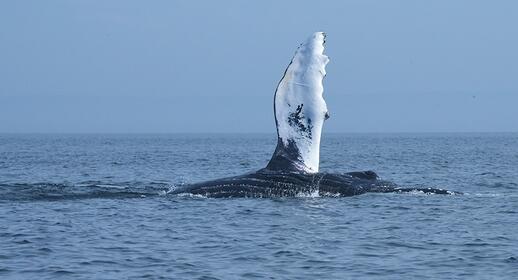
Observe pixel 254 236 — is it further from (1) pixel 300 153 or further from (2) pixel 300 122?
(1) pixel 300 153

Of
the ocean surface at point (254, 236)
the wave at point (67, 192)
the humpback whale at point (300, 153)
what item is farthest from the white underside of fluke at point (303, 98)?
the wave at point (67, 192)

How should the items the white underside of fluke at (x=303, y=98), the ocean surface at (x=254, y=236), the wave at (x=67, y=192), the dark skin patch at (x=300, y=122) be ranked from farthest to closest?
the wave at (x=67, y=192)
the dark skin patch at (x=300, y=122)
the white underside of fluke at (x=303, y=98)
the ocean surface at (x=254, y=236)

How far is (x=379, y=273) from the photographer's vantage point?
13.0m

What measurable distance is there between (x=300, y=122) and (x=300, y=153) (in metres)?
0.92

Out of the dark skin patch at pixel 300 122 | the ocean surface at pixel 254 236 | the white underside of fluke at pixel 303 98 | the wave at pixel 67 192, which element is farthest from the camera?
the wave at pixel 67 192

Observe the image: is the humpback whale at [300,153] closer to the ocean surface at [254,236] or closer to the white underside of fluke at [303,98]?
the white underside of fluke at [303,98]

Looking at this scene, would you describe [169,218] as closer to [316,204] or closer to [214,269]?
[316,204]

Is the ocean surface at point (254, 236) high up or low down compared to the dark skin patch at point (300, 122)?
down

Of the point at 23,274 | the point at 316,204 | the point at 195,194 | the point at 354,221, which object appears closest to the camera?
the point at 23,274

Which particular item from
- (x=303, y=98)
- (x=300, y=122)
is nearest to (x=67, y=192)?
(x=300, y=122)

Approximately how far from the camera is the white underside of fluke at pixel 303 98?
1838cm

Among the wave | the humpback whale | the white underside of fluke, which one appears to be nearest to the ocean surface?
the wave

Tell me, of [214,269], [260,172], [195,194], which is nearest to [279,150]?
[260,172]

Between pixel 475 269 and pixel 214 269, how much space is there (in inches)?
147
